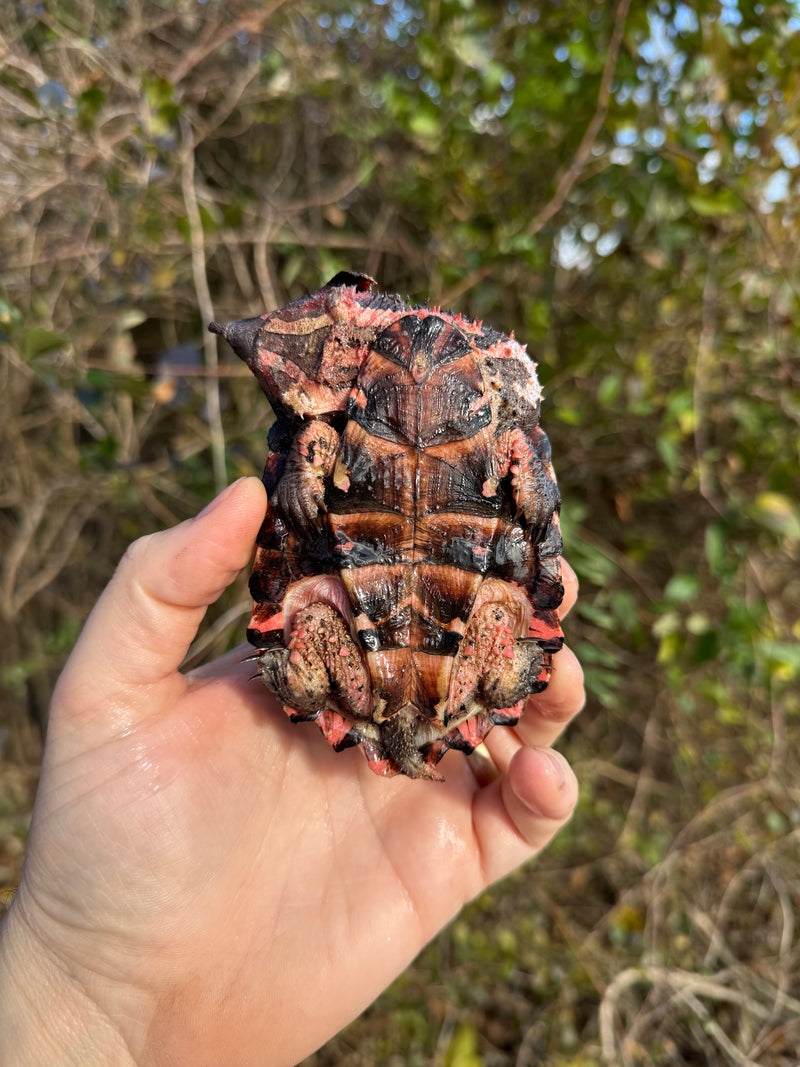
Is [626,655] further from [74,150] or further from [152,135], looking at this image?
[74,150]

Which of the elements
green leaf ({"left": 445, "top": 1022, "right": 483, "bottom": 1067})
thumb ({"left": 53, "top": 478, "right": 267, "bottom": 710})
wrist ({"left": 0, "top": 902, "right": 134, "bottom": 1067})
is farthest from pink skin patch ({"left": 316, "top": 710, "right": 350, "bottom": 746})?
green leaf ({"left": 445, "top": 1022, "right": 483, "bottom": 1067})

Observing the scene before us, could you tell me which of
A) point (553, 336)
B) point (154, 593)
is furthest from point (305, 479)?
point (553, 336)

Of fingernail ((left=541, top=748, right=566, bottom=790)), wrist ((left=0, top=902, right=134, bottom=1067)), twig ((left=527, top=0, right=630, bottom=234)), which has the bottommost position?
wrist ((left=0, top=902, right=134, bottom=1067))

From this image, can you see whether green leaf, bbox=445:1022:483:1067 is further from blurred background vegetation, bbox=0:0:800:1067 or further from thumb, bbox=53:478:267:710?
thumb, bbox=53:478:267:710

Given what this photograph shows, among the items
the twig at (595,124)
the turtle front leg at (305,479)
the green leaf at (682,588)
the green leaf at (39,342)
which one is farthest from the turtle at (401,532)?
the twig at (595,124)

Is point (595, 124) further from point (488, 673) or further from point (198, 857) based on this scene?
point (198, 857)

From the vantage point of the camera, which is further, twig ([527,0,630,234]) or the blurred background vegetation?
the blurred background vegetation

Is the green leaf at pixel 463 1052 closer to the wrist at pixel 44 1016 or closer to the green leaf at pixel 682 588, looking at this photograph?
the wrist at pixel 44 1016

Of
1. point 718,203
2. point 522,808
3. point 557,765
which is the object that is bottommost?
point 522,808
